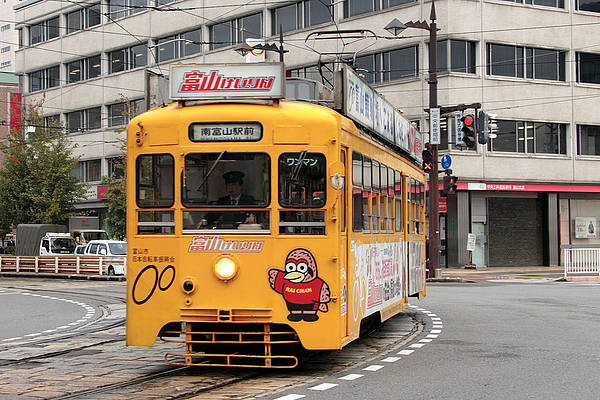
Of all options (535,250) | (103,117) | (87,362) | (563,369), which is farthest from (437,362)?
(103,117)

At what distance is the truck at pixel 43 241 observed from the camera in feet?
138

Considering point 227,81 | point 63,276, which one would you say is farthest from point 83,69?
point 227,81

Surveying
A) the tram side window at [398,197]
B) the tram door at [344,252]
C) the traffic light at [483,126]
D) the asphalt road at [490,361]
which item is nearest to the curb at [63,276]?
the traffic light at [483,126]

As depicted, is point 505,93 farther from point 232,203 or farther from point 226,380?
point 226,380

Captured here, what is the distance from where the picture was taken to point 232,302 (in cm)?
911

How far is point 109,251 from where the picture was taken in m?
37.0

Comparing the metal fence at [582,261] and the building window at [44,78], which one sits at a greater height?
the building window at [44,78]

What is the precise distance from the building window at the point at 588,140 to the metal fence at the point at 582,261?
12630 mm

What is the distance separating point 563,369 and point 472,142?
1820cm

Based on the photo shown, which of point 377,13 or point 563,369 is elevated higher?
point 377,13

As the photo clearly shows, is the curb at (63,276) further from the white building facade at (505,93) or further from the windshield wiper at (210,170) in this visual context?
the windshield wiper at (210,170)

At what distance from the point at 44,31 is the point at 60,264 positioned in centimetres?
2947

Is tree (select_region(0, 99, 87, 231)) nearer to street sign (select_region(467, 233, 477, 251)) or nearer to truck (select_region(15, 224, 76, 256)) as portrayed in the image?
truck (select_region(15, 224, 76, 256))

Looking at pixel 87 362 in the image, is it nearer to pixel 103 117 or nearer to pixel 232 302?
pixel 232 302
